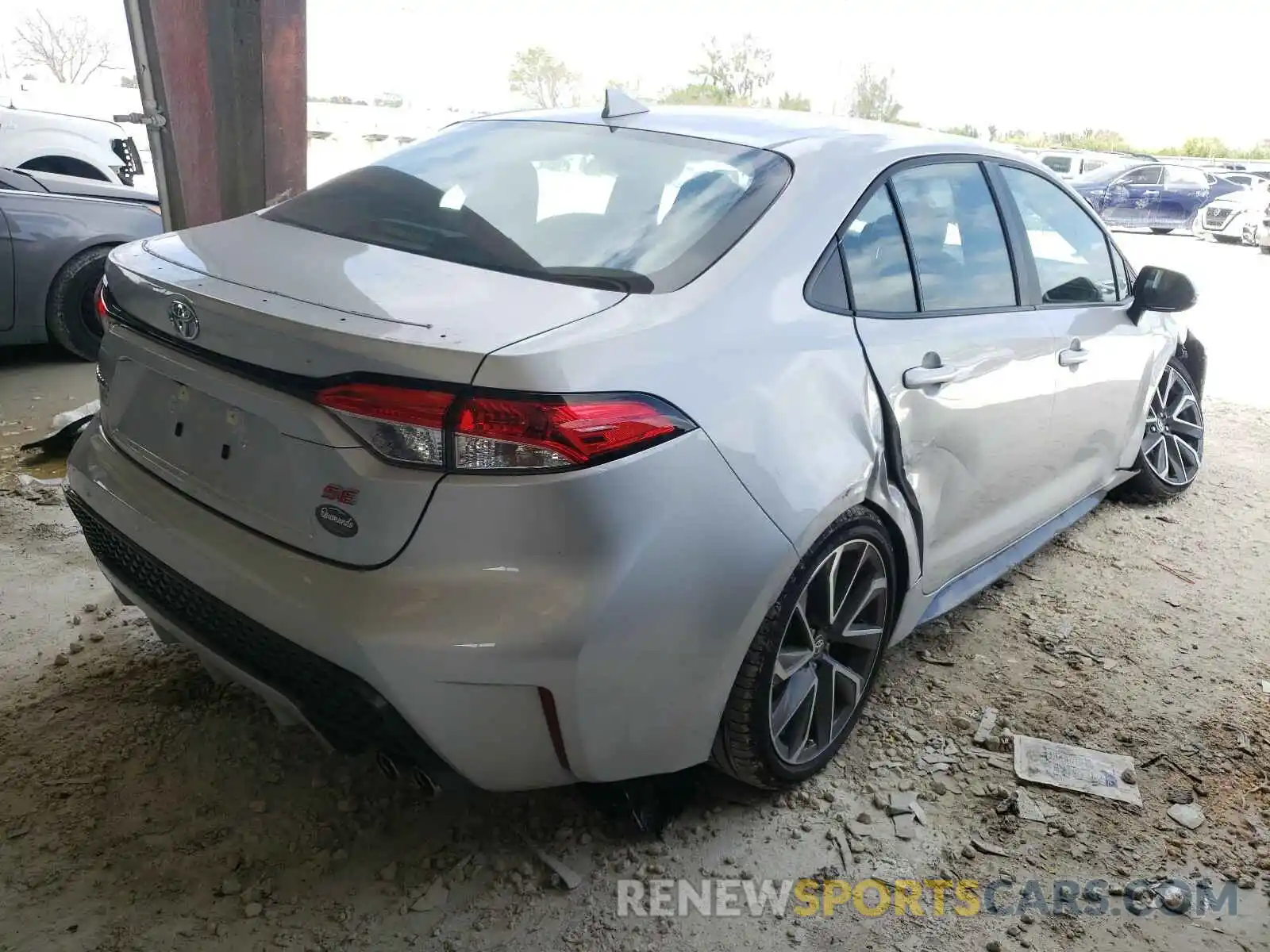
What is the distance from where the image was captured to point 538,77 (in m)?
23.3

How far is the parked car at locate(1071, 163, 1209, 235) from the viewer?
17297 millimetres

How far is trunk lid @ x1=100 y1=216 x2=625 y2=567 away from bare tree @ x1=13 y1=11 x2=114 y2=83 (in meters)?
21.8

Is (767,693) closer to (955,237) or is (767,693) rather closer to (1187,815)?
(1187,815)

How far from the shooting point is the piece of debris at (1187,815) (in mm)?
2314

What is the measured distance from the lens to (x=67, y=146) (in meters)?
6.96

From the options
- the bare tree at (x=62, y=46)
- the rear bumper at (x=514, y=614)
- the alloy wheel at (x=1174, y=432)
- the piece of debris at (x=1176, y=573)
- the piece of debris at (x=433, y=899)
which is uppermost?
the rear bumper at (x=514, y=614)

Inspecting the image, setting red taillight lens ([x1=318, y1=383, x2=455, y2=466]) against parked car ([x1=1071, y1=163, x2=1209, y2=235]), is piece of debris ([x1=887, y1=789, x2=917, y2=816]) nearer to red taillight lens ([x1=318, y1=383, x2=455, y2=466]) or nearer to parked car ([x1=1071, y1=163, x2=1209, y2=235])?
red taillight lens ([x1=318, y1=383, x2=455, y2=466])

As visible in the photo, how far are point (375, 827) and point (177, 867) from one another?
389 mm

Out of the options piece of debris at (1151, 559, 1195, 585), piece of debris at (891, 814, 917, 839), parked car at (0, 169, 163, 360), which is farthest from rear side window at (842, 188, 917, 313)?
parked car at (0, 169, 163, 360)

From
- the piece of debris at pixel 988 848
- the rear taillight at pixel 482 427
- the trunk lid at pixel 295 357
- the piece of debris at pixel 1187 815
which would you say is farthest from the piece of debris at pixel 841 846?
the trunk lid at pixel 295 357

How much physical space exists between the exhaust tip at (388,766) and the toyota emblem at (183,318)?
85cm

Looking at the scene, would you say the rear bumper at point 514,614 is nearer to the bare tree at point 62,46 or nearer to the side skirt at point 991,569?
the side skirt at point 991,569

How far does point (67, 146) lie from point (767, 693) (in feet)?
23.4

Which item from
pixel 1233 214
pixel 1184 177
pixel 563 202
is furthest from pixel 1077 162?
pixel 563 202
